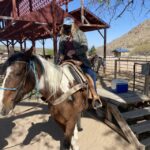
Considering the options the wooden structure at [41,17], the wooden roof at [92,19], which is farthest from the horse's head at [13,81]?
the wooden roof at [92,19]

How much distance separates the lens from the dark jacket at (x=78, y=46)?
391 cm

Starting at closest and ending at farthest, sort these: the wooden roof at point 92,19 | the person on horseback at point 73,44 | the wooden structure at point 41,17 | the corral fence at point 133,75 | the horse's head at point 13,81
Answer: the horse's head at point 13,81 → the person on horseback at point 73,44 → the corral fence at point 133,75 → the wooden structure at point 41,17 → the wooden roof at point 92,19

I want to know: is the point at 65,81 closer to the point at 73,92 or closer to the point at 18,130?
the point at 73,92

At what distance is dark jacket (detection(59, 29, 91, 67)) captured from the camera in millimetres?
3914

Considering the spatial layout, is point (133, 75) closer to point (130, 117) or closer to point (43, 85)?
point (130, 117)

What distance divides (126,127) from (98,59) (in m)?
10.4

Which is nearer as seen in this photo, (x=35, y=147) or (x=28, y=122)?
(x=35, y=147)

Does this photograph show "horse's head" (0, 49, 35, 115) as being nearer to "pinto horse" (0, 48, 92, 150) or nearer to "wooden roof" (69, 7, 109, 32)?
"pinto horse" (0, 48, 92, 150)

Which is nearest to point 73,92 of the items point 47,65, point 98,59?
point 47,65

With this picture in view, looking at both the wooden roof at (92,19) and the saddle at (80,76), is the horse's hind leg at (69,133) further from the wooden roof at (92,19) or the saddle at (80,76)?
the wooden roof at (92,19)

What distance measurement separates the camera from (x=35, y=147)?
15.1 feet

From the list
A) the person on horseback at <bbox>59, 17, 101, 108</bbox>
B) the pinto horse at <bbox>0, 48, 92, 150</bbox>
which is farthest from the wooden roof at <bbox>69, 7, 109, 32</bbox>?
the pinto horse at <bbox>0, 48, 92, 150</bbox>

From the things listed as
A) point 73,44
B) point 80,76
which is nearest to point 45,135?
point 80,76

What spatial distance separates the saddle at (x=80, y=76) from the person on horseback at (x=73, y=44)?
10 cm
